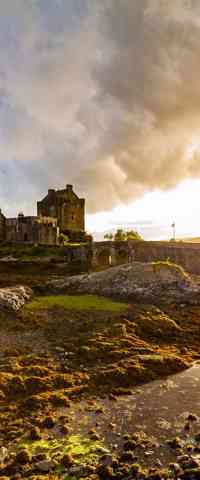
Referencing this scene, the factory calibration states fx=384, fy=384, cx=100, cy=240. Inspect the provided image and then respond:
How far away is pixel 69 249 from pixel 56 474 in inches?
2064

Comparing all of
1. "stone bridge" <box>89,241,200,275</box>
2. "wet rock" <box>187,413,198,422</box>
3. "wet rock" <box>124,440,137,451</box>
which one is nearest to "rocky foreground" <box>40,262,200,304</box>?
"wet rock" <box>187,413,198,422</box>

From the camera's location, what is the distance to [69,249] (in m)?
61.7

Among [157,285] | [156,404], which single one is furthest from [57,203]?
[156,404]

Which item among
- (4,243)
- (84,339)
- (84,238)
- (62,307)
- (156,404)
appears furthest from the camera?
(84,238)

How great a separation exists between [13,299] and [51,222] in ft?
183

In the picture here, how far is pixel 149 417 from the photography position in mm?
12648

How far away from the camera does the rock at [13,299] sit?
80.3 feet

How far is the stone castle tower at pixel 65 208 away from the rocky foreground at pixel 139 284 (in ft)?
174

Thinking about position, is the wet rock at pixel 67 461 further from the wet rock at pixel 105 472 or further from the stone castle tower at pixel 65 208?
the stone castle tower at pixel 65 208

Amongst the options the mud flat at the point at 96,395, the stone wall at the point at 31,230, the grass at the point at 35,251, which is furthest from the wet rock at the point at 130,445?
the stone wall at the point at 31,230

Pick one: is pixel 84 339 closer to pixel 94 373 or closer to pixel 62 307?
pixel 94 373

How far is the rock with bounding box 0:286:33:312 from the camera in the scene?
80.3 ft

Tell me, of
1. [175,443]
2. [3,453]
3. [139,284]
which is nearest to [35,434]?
[3,453]

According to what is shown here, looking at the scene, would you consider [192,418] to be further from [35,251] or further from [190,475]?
[35,251]
